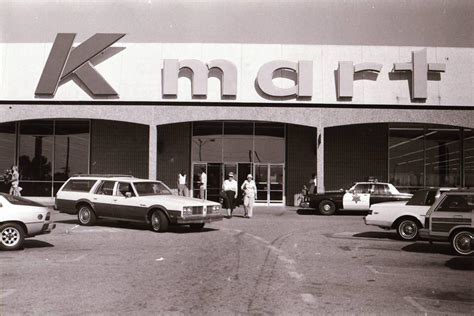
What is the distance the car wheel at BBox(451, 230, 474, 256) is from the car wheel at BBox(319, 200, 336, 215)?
10805 millimetres

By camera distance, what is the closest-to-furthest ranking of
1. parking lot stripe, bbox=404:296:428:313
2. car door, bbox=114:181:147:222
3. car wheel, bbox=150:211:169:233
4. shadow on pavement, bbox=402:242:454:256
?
1. parking lot stripe, bbox=404:296:428:313
2. shadow on pavement, bbox=402:242:454:256
3. car wheel, bbox=150:211:169:233
4. car door, bbox=114:181:147:222

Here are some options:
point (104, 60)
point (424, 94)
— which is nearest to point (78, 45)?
point (104, 60)

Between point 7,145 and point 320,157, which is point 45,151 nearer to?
point 7,145

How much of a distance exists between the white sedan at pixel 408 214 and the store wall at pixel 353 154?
12.8m

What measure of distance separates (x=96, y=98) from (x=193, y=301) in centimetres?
1886

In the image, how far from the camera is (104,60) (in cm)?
2380

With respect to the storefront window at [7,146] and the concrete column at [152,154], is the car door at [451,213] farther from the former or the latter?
the storefront window at [7,146]

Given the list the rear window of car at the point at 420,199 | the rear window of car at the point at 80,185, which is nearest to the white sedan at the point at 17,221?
the rear window of car at the point at 80,185

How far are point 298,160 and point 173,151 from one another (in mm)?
6498

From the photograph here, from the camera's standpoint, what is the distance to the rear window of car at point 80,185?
1570 cm

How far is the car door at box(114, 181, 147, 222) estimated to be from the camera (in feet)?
47.1

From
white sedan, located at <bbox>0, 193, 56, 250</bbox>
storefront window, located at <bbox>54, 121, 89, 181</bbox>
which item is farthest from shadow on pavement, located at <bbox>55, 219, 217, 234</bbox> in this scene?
storefront window, located at <bbox>54, 121, 89, 181</bbox>

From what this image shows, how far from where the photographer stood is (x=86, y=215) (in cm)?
1548

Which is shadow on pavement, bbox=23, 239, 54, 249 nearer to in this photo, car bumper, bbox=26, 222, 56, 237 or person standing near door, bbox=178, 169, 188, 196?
car bumper, bbox=26, 222, 56, 237
